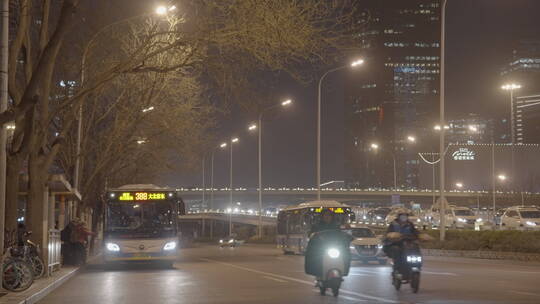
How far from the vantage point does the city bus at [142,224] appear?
99.9ft

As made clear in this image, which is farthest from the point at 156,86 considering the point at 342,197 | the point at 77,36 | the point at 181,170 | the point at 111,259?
the point at 342,197

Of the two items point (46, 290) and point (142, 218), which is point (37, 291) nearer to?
point (46, 290)

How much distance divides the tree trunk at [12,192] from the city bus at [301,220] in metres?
16.1

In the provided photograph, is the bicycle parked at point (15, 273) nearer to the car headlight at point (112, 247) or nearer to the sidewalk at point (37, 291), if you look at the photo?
the sidewalk at point (37, 291)

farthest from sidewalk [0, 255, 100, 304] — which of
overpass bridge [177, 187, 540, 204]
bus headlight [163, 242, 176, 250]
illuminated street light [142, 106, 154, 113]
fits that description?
overpass bridge [177, 187, 540, 204]

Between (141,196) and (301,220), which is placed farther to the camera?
(301,220)

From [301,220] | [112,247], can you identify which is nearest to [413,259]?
[112,247]

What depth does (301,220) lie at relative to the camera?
39500 mm

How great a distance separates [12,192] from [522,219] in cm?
3312

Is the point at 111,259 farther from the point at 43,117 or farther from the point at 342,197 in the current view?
the point at 342,197

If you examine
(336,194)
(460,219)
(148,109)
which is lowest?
(460,219)

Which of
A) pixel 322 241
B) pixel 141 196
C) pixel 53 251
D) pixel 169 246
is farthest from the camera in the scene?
pixel 141 196

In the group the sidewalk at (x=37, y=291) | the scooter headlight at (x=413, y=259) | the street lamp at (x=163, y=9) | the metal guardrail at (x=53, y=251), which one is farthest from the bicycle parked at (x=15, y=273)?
the scooter headlight at (x=413, y=259)

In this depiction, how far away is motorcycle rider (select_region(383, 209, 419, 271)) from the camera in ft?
56.8
